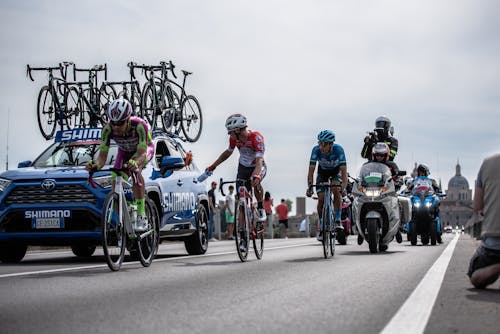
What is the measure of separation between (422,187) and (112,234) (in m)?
10.3

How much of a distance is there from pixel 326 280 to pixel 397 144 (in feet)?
26.7

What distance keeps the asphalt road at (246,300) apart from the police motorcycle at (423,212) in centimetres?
765

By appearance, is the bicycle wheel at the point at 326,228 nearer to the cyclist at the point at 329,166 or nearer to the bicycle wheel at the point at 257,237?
the cyclist at the point at 329,166

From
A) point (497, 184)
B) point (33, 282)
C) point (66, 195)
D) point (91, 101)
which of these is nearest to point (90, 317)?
point (33, 282)

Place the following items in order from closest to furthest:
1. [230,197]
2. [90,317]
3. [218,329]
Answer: [218,329] → [90,317] → [230,197]

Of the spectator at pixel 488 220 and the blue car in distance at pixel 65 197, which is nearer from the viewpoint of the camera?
the spectator at pixel 488 220

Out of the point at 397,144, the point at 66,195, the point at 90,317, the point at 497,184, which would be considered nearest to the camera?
the point at 90,317

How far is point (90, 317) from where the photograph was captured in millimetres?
5723

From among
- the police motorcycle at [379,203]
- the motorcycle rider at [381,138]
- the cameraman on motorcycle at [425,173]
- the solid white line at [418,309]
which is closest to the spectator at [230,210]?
the cameraman on motorcycle at [425,173]

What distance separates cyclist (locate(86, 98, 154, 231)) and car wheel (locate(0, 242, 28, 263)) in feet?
10.3

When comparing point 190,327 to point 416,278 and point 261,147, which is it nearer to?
point 416,278

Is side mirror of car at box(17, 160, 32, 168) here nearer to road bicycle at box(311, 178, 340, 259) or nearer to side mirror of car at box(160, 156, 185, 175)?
side mirror of car at box(160, 156, 185, 175)

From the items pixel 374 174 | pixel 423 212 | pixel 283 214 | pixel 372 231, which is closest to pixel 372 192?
pixel 374 174

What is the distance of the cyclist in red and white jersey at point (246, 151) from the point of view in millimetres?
11922
